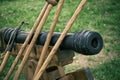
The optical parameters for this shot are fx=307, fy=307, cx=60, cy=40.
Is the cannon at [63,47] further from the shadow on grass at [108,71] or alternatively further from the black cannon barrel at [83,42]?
the shadow on grass at [108,71]

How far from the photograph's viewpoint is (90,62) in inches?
267

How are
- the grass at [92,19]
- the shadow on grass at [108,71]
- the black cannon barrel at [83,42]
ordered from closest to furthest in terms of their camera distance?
the black cannon barrel at [83,42], the shadow on grass at [108,71], the grass at [92,19]

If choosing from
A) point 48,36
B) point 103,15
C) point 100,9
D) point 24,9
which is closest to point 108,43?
point 103,15

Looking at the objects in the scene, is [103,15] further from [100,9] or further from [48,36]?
[48,36]

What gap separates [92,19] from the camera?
991 cm

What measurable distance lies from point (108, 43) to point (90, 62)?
1.18 m

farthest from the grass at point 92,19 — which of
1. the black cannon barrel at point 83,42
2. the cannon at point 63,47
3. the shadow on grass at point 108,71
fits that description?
the black cannon barrel at point 83,42

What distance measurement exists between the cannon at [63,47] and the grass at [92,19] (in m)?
1.94

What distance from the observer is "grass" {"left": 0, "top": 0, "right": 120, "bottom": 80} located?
643 centimetres

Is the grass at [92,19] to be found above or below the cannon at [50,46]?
below

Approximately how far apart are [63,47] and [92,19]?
622 centimetres

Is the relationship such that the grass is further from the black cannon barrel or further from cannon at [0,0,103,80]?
the black cannon barrel

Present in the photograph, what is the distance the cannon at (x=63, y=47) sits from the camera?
3496 millimetres

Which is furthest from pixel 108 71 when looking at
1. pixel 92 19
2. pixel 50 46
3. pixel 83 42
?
pixel 92 19
